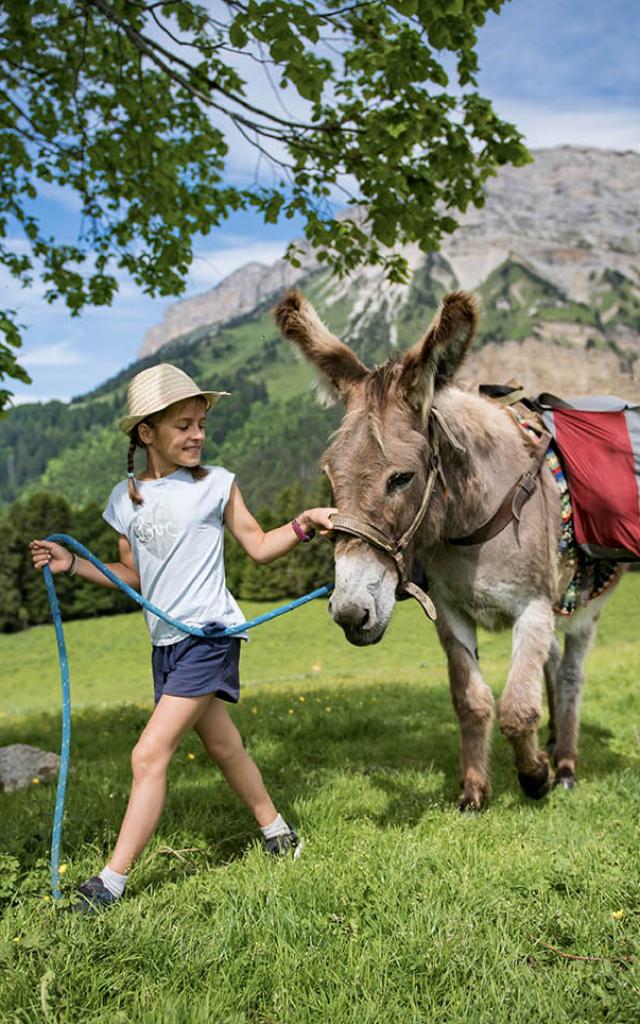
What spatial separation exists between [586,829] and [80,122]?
9.58 meters

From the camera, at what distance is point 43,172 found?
Answer: 10.7m

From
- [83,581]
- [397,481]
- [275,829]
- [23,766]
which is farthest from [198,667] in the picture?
[83,581]

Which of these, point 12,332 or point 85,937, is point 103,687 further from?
point 85,937

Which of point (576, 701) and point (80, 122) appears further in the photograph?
point (80, 122)

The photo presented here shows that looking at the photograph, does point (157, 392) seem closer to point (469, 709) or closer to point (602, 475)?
point (469, 709)

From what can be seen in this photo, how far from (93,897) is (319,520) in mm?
1988

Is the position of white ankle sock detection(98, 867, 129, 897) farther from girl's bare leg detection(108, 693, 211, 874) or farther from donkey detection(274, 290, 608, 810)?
donkey detection(274, 290, 608, 810)

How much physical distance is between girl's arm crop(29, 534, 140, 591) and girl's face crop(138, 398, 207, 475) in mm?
576

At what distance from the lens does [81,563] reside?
4273 millimetres

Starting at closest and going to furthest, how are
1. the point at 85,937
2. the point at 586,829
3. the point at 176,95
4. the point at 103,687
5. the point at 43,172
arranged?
the point at 85,937 < the point at 586,829 < the point at 176,95 < the point at 43,172 < the point at 103,687

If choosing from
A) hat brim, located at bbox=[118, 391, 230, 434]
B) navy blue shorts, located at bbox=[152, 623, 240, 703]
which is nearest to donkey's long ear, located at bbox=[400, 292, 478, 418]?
hat brim, located at bbox=[118, 391, 230, 434]

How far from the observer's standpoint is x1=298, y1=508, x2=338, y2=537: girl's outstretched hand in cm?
390

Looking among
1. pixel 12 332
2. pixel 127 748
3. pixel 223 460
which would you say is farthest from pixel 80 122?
pixel 223 460

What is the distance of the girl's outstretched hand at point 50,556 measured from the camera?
397 cm
